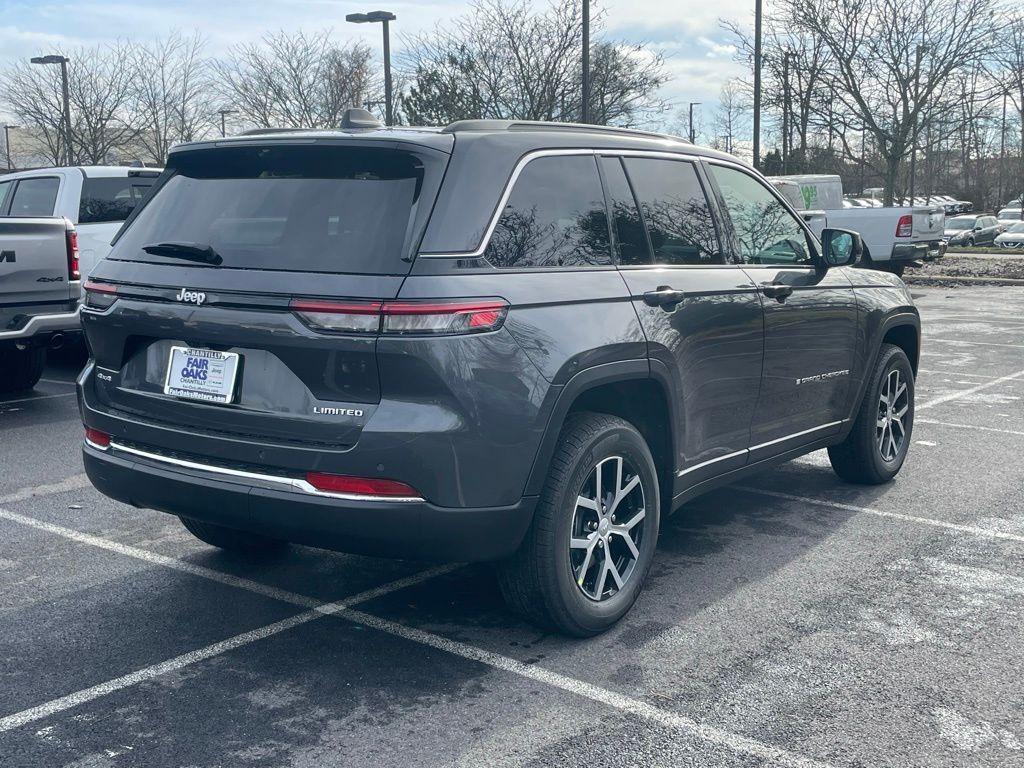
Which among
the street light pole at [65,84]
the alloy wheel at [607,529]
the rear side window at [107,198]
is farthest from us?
the street light pole at [65,84]

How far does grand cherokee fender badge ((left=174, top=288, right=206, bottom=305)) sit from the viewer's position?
3.75m

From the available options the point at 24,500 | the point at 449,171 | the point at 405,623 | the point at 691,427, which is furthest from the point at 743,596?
the point at 24,500

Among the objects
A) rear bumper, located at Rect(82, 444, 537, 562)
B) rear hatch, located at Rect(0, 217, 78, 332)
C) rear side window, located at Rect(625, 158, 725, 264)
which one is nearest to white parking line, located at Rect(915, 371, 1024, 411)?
rear side window, located at Rect(625, 158, 725, 264)

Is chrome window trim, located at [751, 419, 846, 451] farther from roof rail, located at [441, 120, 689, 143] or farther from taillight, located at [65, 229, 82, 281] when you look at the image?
taillight, located at [65, 229, 82, 281]

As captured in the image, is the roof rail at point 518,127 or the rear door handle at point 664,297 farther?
the rear door handle at point 664,297

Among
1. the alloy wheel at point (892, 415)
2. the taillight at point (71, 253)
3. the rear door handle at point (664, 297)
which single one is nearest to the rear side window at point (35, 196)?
the taillight at point (71, 253)

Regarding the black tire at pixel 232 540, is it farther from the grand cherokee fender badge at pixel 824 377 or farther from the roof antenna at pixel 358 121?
the grand cherokee fender badge at pixel 824 377

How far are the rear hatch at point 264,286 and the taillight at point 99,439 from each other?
12cm

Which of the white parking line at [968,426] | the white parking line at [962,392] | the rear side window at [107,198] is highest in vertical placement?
the rear side window at [107,198]

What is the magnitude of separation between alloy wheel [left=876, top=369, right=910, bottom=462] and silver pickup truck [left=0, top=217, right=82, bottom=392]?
5780 mm

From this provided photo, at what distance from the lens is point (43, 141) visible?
3784 cm

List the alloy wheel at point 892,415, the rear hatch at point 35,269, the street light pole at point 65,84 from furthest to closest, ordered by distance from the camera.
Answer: the street light pole at point 65,84, the rear hatch at point 35,269, the alloy wheel at point 892,415

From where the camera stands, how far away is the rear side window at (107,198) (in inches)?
435

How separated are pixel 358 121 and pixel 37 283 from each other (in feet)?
17.3
